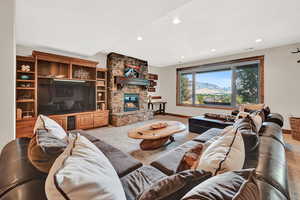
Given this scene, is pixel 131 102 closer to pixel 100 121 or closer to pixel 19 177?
pixel 100 121

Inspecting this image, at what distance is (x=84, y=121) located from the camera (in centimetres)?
410

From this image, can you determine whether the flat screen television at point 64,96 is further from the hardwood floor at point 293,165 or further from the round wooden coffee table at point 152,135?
the hardwood floor at point 293,165

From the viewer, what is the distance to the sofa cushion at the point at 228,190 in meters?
0.45

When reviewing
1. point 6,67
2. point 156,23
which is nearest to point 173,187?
point 6,67

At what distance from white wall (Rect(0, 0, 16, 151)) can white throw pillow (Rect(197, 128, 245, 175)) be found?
210cm

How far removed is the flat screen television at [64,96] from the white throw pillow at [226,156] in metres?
4.15

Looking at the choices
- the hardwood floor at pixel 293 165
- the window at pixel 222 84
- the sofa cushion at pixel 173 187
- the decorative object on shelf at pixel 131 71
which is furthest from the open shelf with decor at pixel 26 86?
the window at pixel 222 84

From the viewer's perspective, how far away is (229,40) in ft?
11.4

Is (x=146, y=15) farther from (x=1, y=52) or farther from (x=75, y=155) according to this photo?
(x=75, y=155)

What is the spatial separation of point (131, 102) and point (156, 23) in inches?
140

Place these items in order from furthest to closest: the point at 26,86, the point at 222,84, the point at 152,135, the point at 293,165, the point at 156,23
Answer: the point at 222,84
the point at 26,86
the point at 156,23
the point at 152,135
the point at 293,165

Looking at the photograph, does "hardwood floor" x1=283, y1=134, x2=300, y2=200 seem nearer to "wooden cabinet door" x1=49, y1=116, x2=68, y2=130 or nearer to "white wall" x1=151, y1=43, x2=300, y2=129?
"white wall" x1=151, y1=43, x2=300, y2=129

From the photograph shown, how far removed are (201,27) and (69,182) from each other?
325 cm

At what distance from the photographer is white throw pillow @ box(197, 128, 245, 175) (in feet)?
2.48
